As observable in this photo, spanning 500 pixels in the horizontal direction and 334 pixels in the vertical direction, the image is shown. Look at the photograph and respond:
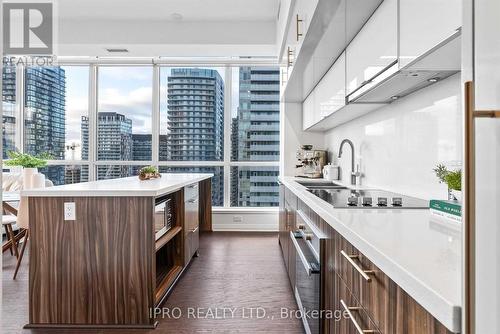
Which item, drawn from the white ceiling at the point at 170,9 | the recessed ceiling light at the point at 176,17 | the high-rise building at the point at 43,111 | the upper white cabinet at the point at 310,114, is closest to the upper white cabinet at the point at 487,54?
the upper white cabinet at the point at 310,114

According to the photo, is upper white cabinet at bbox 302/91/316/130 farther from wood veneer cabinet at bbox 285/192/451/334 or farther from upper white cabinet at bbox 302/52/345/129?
wood veneer cabinet at bbox 285/192/451/334

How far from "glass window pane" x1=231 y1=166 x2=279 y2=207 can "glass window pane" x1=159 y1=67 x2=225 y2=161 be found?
1.55 feet

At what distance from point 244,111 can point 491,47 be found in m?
5.13

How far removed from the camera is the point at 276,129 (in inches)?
217

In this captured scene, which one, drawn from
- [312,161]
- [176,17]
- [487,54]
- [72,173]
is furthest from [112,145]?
[487,54]

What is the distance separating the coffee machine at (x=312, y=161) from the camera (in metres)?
3.98

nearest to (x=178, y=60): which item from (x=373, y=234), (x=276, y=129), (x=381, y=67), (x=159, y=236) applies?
(x=276, y=129)

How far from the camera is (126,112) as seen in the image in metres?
5.61

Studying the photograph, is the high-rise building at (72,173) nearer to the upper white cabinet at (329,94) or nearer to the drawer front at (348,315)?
the upper white cabinet at (329,94)

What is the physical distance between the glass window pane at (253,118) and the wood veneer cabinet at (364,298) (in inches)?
156

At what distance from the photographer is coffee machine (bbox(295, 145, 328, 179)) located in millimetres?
3977

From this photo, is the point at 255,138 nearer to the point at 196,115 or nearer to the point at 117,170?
the point at 196,115

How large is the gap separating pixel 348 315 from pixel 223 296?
171 cm

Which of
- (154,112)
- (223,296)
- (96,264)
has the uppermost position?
→ (154,112)
